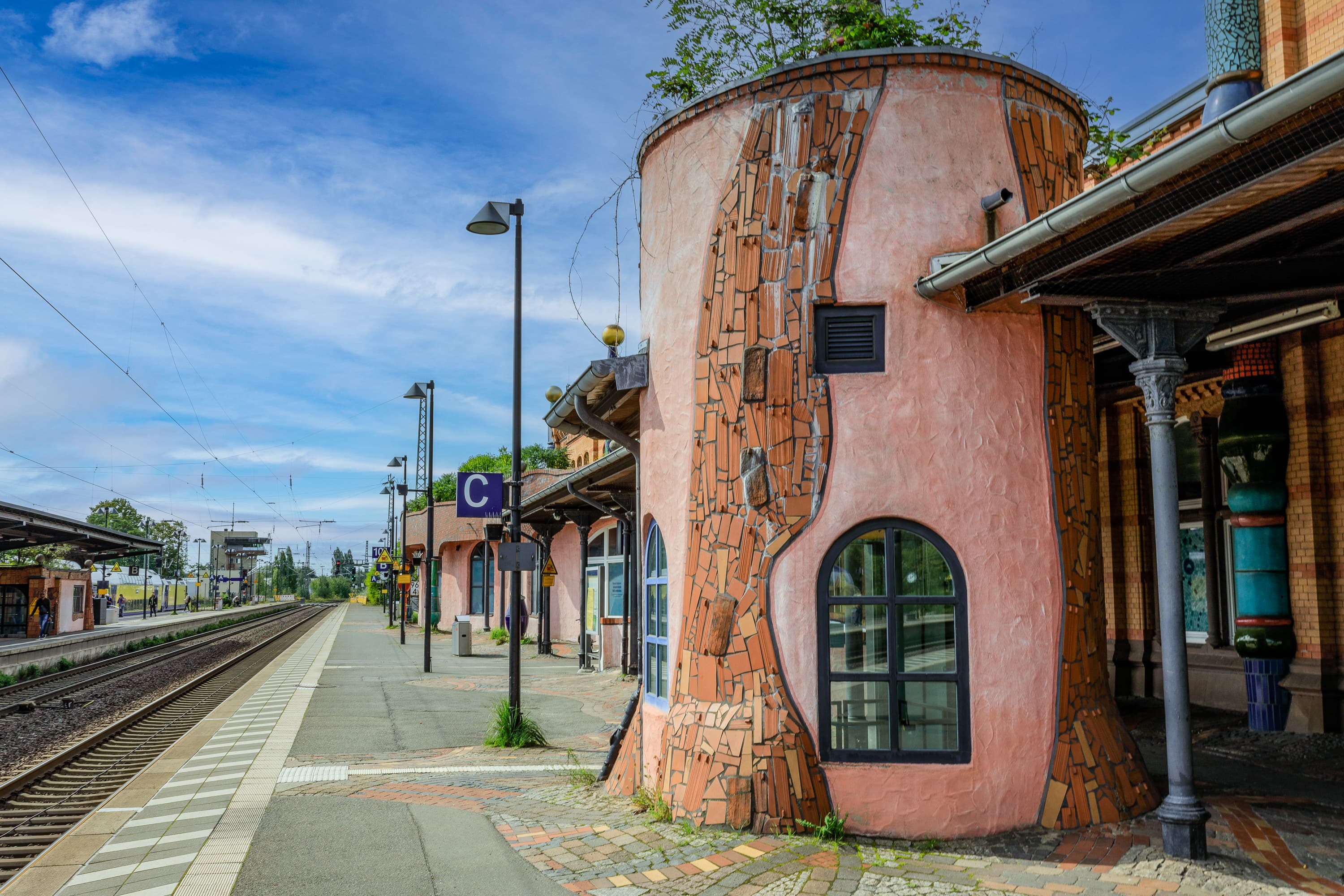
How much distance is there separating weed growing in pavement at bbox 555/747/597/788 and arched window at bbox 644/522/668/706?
50.0 inches

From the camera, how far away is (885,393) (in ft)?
24.8

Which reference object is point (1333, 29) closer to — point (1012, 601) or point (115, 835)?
point (1012, 601)

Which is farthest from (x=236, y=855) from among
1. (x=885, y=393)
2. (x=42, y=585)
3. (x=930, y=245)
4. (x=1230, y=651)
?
(x=42, y=585)

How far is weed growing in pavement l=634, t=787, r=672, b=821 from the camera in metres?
7.68

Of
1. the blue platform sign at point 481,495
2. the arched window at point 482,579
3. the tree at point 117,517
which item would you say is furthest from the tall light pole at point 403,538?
the tree at point 117,517

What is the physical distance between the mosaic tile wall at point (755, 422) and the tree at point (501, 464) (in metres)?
46.8

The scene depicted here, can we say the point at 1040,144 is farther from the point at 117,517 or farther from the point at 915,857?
the point at 117,517

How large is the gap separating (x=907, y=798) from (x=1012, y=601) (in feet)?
5.08

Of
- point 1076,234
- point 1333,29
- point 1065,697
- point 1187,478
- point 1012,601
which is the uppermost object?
point 1333,29

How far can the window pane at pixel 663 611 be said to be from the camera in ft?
29.0

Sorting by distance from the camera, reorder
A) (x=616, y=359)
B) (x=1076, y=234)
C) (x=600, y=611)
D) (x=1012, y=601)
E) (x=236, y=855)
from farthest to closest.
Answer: (x=600, y=611), (x=616, y=359), (x=1012, y=601), (x=236, y=855), (x=1076, y=234)

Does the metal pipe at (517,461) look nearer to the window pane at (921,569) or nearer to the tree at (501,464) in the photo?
the window pane at (921,569)

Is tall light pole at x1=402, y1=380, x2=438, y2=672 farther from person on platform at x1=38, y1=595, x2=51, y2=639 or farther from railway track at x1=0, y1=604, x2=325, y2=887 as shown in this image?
person on platform at x1=38, y1=595, x2=51, y2=639

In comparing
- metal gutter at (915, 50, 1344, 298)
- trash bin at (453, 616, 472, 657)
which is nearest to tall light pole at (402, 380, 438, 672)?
trash bin at (453, 616, 472, 657)
